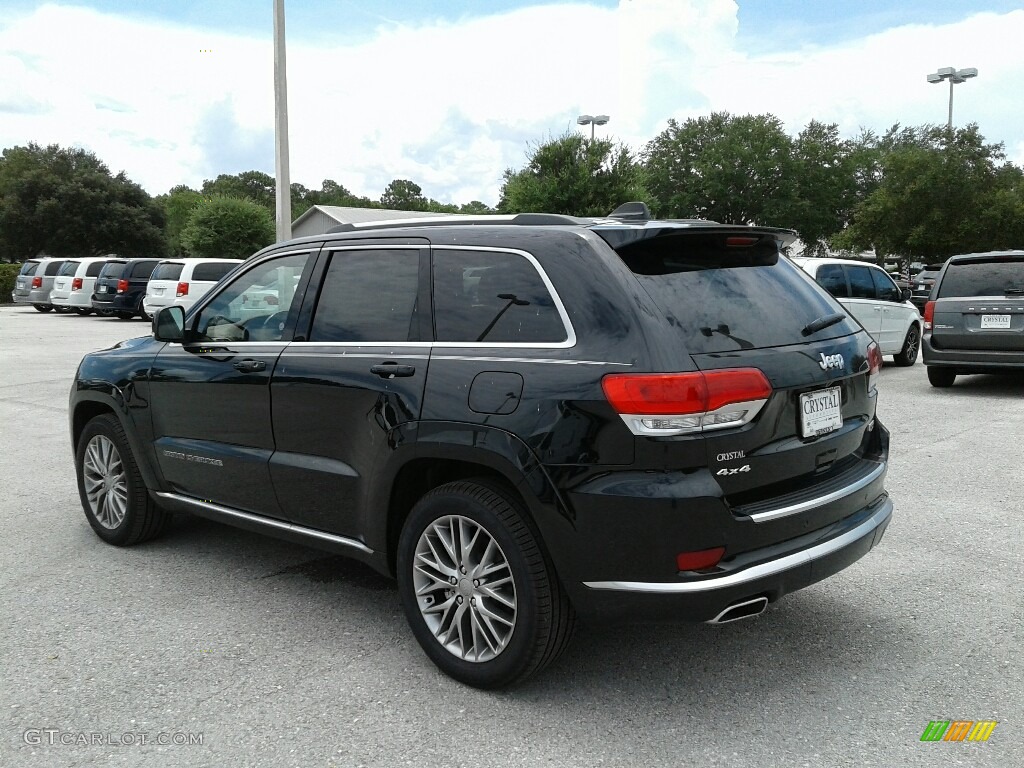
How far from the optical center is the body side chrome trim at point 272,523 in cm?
408

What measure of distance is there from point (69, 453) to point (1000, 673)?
23.6 ft

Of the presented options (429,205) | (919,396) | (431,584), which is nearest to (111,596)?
(431,584)

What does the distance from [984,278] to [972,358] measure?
3.22 ft

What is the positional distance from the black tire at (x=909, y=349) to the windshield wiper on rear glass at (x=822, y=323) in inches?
459

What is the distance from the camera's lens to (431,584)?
374 centimetres

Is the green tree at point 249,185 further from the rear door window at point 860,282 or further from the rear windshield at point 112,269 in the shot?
the rear door window at point 860,282

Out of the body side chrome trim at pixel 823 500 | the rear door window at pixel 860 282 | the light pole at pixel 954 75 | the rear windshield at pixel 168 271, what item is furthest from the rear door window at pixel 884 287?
the light pole at pixel 954 75

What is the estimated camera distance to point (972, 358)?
11.4 meters

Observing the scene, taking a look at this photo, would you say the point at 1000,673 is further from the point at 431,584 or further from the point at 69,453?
the point at 69,453

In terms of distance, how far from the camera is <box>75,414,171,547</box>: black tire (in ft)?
17.4

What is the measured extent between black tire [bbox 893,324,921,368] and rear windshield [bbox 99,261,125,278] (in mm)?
21811

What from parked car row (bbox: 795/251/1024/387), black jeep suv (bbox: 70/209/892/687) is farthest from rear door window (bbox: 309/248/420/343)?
parked car row (bbox: 795/251/1024/387)

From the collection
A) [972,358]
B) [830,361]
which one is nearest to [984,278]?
[972,358]

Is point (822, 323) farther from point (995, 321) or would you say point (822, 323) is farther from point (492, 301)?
point (995, 321)
